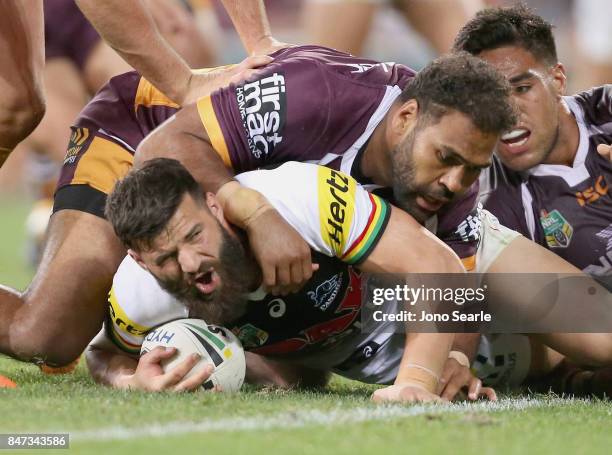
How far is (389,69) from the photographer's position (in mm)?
4879

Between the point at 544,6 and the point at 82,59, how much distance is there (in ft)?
40.2

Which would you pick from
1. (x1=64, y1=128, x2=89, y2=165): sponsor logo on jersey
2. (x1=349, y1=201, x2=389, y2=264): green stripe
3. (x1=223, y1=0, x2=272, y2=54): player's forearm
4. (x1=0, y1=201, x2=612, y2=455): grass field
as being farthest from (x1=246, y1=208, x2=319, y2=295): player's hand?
(x1=223, y1=0, x2=272, y2=54): player's forearm

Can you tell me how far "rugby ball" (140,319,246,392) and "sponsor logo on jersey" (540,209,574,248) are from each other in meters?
1.60

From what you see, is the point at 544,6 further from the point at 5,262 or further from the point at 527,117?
the point at 527,117

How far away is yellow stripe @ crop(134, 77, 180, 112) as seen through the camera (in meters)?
5.21

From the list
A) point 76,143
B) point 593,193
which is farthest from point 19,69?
point 593,193

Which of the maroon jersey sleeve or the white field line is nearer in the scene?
the white field line

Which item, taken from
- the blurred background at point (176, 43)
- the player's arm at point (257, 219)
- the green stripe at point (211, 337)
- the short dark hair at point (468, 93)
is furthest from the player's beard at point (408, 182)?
the blurred background at point (176, 43)

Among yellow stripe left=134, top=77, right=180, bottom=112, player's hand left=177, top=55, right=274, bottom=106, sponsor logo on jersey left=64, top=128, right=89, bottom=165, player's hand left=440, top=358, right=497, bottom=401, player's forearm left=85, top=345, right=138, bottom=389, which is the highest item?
player's hand left=177, top=55, right=274, bottom=106

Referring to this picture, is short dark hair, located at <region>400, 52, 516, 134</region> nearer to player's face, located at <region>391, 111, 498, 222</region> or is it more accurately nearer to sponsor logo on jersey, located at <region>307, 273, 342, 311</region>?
player's face, located at <region>391, 111, 498, 222</region>

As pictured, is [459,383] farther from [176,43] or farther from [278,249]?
[176,43]

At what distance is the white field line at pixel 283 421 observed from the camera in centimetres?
329

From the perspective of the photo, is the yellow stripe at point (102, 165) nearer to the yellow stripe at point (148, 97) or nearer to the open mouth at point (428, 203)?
the yellow stripe at point (148, 97)

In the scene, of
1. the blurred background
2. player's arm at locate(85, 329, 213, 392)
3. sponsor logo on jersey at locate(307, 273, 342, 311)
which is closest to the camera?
player's arm at locate(85, 329, 213, 392)
